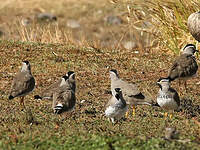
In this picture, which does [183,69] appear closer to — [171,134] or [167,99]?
[167,99]

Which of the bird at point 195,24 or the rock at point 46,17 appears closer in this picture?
the bird at point 195,24

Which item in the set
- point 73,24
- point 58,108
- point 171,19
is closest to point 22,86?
point 58,108

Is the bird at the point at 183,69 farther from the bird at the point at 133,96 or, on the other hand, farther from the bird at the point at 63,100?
the bird at the point at 63,100

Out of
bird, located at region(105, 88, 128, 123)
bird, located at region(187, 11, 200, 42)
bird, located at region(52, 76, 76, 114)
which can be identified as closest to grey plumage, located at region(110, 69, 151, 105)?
bird, located at region(105, 88, 128, 123)

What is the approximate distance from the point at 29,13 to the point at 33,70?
11141 mm

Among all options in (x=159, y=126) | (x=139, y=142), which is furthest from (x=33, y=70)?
(x=139, y=142)

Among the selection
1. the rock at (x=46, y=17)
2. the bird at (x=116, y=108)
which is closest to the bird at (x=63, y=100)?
the bird at (x=116, y=108)

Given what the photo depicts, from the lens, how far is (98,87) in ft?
35.8

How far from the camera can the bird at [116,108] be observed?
315 inches

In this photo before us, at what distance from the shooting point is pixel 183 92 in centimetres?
1057

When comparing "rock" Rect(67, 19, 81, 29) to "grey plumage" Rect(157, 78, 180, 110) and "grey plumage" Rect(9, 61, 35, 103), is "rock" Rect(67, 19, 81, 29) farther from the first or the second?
"grey plumage" Rect(157, 78, 180, 110)

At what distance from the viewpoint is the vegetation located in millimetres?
6777

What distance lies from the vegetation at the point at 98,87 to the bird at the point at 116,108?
145 millimetres

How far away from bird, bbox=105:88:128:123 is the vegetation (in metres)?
0.14
